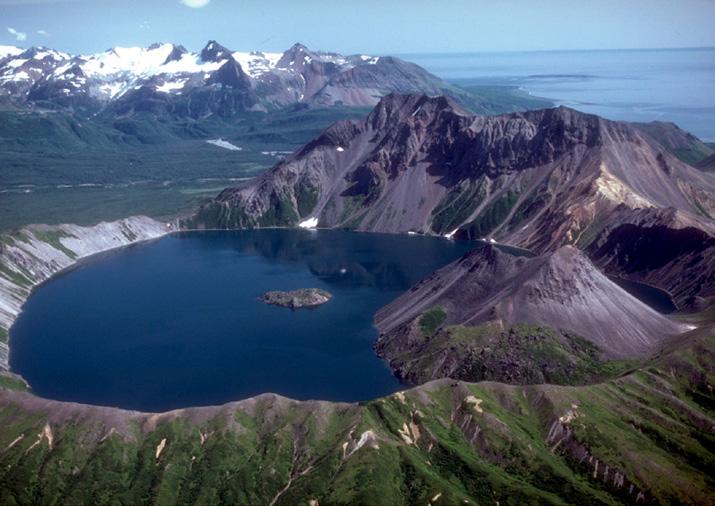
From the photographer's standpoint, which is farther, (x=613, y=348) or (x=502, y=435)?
(x=613, y=348)

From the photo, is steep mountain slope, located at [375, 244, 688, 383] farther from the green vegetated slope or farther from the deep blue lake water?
the green vegetated slope

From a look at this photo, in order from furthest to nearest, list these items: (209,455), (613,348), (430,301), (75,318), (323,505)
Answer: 1. (75,318)
2. (430,301)
3. (613,348)
4. (209,455)
5. (323,505)

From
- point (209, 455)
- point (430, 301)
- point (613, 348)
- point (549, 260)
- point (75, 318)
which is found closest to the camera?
point (209, 455)

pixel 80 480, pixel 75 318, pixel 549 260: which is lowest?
pixel 75 318

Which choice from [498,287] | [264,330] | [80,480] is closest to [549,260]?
[498,287]

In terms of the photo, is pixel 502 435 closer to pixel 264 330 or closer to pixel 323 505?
pixel 323 505

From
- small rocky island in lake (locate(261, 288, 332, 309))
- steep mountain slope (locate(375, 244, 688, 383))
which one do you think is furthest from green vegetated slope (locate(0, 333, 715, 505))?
small rocky island in lake (locate(261, 288, 332, 309))

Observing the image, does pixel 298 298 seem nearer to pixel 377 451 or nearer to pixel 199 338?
pixel 199 338

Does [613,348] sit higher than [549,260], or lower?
lower
